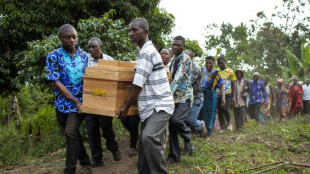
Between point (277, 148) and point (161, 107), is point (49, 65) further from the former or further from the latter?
point (277, 148)

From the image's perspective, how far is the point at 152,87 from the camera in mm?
3332

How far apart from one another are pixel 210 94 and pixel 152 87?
4.20 m

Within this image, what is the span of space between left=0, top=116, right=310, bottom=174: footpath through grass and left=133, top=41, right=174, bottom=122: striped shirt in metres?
1.12

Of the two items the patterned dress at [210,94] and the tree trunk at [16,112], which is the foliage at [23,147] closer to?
the tree trunk at [16,112]

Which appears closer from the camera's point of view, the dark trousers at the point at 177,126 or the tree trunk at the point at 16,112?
the dark trousers at the point at 177,126

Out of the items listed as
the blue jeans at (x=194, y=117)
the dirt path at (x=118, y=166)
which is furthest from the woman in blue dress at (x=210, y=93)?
the dirt path at (x=118, y=166)

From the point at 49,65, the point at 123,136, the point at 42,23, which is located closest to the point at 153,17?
the point at 42,23

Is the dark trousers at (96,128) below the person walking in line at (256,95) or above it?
below

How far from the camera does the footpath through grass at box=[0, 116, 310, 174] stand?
4.53 metres

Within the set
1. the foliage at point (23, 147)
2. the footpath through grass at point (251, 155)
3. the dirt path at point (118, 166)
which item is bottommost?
the foliage at point (23, 147)

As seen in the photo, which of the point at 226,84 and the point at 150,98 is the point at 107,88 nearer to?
the point at 150,98

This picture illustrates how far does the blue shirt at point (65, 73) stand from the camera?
12.8 feet

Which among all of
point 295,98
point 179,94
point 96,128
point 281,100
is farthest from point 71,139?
point 295,98

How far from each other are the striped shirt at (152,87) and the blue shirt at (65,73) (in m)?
1.06
